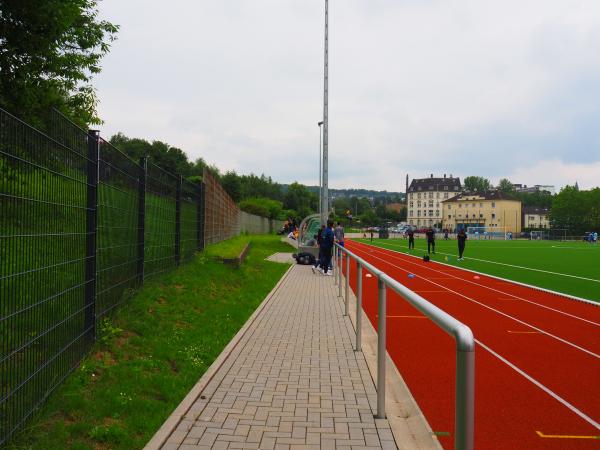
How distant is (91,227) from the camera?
545 centimetres

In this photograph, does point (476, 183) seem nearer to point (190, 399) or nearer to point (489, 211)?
point (489, 211)

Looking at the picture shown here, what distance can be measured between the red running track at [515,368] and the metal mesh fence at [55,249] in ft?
8.78

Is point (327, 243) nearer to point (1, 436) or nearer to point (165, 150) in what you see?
point (1, 436)

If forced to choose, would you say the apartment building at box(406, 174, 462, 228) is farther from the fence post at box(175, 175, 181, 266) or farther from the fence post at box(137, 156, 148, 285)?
the fence post at box(137, 156, 148, 285)

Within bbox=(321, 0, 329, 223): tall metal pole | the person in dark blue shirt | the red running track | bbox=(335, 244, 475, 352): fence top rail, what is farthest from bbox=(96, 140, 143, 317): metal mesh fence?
bbox=(321, 0, 329, 223): tall metal pole

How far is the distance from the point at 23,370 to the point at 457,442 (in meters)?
2.91

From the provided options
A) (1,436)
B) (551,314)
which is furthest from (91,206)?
(551,314)

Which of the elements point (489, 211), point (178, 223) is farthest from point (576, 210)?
point (178, 223)

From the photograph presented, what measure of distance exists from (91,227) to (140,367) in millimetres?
1412

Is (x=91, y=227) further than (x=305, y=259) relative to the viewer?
No

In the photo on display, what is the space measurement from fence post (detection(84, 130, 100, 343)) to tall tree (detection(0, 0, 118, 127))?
13.4 feet

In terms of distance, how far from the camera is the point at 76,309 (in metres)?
5.14

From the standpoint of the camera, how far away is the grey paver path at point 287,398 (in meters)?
4.04

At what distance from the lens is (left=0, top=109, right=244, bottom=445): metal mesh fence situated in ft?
11.7
